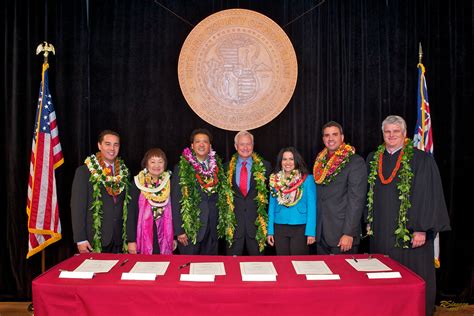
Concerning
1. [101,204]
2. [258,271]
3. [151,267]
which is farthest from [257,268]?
[101,204]

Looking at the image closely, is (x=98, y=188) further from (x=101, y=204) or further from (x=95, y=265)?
(x=95, y=265)

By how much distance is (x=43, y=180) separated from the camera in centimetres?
375

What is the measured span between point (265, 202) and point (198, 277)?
5.07 ft

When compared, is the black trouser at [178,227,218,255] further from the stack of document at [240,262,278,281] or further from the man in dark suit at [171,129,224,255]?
the stack of document at [240,262,278,281]

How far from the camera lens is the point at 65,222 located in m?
4.20

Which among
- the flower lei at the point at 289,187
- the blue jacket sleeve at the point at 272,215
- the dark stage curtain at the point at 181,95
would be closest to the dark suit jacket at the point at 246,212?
the blue jacket sleeve at the point at 272,215

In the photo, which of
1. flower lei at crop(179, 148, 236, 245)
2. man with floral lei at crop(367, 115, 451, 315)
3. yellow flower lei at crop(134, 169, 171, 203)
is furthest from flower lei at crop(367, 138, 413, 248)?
yellow flower lei at crop(134, 169, 171, 203)

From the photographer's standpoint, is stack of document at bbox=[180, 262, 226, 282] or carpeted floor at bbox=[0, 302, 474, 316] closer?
stack of document at bbox=[180, 262, 226, 282]

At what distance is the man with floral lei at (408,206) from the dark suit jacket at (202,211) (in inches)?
54.5

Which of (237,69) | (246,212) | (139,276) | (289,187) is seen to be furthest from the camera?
(237,69)

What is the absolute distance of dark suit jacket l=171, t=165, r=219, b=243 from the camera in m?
3.38

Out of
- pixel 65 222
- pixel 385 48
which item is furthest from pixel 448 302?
pixel 65 222

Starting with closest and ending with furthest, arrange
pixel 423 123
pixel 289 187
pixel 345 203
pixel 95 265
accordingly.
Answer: pixel 95 265 → pixel 345 203 → pixel 289 187 → pixel 423 123

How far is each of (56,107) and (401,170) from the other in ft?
11.5
